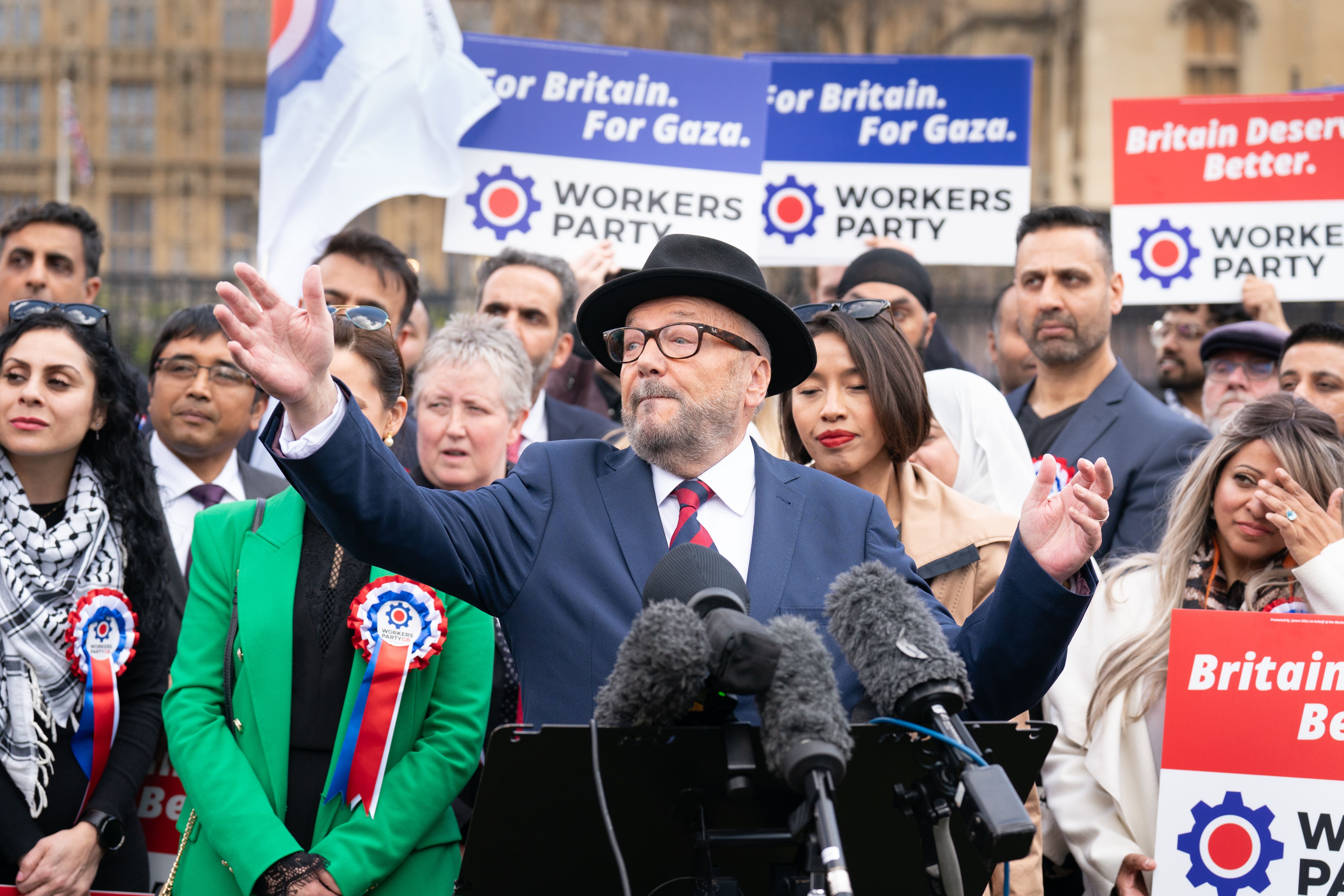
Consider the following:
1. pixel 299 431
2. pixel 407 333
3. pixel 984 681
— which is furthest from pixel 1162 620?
pixel 407 333

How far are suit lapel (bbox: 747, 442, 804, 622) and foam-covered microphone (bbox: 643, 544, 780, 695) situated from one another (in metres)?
0.50

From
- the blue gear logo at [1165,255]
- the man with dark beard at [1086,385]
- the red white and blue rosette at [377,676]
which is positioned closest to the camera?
the red white and blue rosette at [377,676]

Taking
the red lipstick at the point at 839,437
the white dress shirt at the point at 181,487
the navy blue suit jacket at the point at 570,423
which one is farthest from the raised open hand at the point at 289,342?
the navy blue suit jacket at the point at 570,423

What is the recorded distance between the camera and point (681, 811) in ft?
8.17

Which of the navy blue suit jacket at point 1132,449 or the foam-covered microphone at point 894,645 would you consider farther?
the navy blue suit jacket at point 1132,449

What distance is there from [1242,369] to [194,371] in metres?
4.60

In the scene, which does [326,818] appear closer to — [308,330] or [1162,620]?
[308,330]

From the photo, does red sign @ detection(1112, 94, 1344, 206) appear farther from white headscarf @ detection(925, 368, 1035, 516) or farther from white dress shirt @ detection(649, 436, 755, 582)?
white dress shirt @ detection(649, 436, 755, 582)

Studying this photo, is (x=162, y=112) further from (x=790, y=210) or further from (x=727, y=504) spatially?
(x=727, y=504)

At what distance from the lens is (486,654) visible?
412 cm

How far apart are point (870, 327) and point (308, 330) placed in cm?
231

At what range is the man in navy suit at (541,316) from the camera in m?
6.37

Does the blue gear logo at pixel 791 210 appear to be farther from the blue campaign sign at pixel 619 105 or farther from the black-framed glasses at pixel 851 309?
the black-framed glasses at pixel 851 309

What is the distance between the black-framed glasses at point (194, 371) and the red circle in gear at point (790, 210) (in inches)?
139
